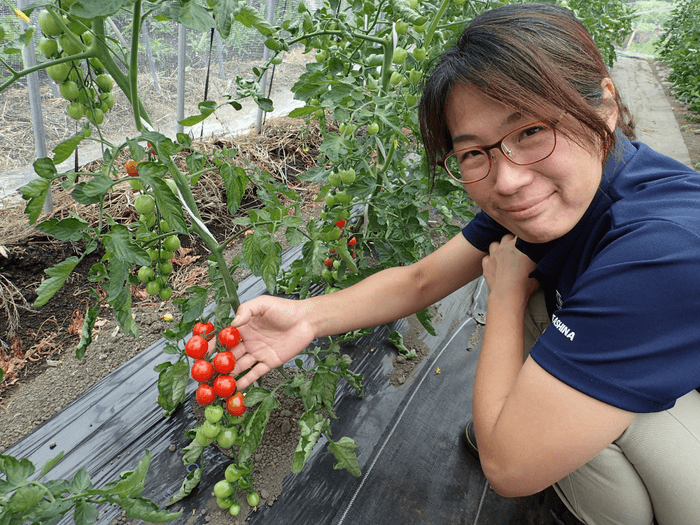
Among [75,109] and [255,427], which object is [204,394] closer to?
[255,427]

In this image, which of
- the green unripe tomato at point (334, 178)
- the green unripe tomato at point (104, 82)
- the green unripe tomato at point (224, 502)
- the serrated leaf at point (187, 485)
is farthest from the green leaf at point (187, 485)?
the green unripe tomato at point (104, 82)

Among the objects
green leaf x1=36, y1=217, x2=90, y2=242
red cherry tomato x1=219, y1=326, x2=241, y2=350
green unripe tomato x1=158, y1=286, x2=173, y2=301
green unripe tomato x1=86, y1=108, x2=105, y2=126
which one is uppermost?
green unripe tomato x1=86, y1=108, x2=105, y2=126

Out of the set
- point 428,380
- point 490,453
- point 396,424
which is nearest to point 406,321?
point 428,380

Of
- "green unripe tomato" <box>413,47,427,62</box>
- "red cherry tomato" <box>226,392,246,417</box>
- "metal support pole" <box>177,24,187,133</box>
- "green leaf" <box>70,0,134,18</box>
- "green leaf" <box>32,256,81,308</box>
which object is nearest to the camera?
"green leaf" <box>70,0,134,18</box>

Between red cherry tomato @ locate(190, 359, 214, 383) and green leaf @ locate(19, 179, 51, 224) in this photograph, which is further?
red cherry tomato @ locate(190, 359, 214, 383)

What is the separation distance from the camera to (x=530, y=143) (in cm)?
74

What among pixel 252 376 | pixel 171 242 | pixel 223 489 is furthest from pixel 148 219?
pixel 223 489

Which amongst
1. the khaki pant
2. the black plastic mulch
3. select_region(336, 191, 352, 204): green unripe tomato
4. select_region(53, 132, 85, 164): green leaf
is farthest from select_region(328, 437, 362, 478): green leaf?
select_region(53, 132, 85, 164): green leaf

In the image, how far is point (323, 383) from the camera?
1060 millimetres

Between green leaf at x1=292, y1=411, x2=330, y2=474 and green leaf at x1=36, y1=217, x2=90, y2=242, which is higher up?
green leaf at x1=36, y1=217, x2=90, y2=242

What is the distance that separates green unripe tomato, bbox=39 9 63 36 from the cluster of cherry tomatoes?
57 centimetres

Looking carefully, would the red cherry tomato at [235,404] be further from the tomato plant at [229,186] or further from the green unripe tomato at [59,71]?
the green unripe tomato at [59,71]

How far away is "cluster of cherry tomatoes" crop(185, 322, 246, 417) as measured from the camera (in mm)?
875

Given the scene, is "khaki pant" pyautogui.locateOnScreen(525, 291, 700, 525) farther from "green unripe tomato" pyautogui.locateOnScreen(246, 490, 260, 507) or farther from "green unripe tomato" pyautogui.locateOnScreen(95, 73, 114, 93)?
"green unripe tomato" pyautogui.locateOnScreen(95, 73, 114, 93)
